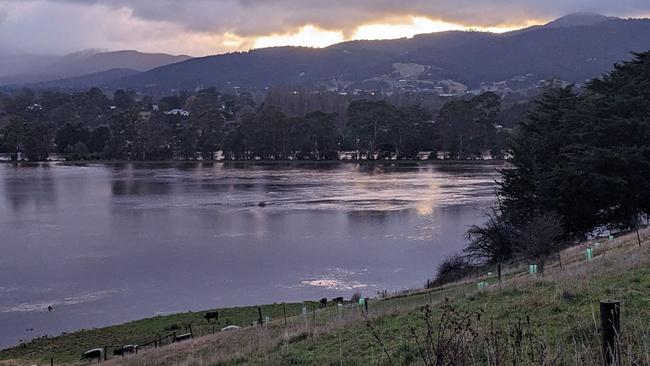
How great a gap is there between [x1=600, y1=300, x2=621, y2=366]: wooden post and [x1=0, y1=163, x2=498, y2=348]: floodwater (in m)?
18.0

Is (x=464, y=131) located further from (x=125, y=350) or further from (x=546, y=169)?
(x=125, y=350)

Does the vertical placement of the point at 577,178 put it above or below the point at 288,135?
below

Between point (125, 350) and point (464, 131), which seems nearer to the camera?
point (125, 350)

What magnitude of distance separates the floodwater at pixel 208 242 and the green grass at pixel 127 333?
4.48ft

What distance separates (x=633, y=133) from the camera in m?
23.9

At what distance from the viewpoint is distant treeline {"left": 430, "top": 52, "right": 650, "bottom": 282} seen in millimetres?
21891

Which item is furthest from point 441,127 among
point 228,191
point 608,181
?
point 608,181

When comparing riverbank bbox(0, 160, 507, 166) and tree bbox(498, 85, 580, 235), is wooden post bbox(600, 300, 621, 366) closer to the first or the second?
tree bbox(498, 85, 580, 235)

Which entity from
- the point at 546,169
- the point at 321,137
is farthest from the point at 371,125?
the point at 546,169

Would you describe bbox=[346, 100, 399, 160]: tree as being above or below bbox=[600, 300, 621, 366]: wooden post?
above

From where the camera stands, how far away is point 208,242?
31.5 m

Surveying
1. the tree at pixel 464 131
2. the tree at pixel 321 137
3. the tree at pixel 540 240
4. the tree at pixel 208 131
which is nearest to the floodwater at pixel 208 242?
the tree at pixel 540 240

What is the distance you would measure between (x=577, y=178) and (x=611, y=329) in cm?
2059

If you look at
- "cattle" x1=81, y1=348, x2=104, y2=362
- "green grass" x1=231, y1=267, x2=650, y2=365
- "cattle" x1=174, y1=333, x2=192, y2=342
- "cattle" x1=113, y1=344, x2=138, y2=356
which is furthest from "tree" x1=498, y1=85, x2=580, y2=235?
"cattle" x1=81, y1=348, x2=104, y2=362
